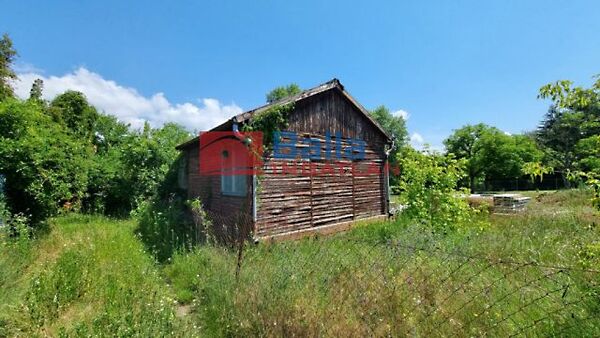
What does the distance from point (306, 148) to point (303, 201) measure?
160 centimetres

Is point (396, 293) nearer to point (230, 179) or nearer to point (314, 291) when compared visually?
point (314, 291)

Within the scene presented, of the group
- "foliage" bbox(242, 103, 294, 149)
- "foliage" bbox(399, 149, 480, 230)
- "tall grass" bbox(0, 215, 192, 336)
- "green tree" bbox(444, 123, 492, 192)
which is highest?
"green tree" bbox(444, 123, 492, 192)

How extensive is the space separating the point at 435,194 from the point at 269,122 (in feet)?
16.0

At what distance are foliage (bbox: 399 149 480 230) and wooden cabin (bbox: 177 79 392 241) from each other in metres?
2.12

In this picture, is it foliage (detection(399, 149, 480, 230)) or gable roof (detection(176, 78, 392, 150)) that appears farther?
foliage (detection(399, 149, 480, 230))

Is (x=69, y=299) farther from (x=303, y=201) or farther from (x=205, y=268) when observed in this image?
(x=303, y=201)

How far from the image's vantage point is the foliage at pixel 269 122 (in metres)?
7.27

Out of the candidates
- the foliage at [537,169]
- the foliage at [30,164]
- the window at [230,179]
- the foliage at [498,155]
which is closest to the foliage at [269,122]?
the window at [230,179]

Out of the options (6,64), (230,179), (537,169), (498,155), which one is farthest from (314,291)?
(498,155)

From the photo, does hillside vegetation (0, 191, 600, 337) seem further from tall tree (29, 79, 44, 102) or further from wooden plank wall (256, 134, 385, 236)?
tall tree (29, 79, 44, 102)

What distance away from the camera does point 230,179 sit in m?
8.33

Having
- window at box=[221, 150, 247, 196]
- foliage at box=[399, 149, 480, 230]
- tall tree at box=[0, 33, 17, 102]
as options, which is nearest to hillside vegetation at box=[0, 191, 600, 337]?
foliage at box=[399, 149, 480, 230]

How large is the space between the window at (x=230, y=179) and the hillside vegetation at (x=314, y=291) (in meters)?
2.31

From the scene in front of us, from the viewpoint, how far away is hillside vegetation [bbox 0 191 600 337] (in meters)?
2.89
